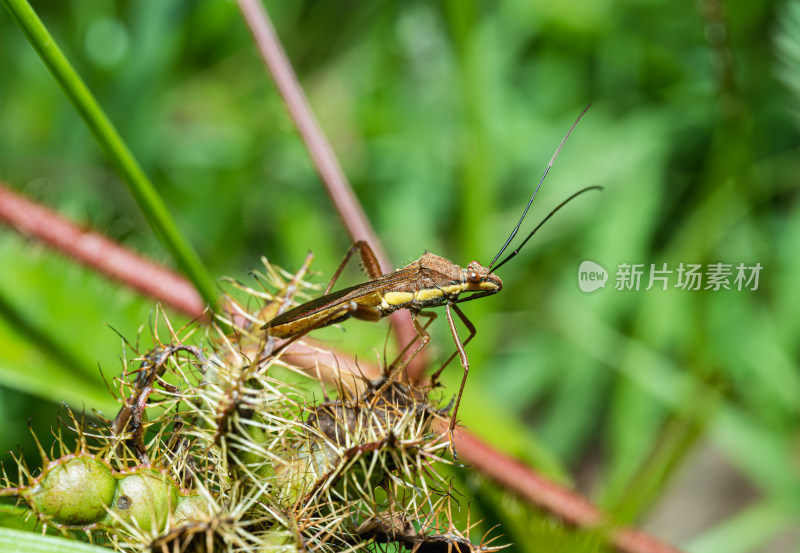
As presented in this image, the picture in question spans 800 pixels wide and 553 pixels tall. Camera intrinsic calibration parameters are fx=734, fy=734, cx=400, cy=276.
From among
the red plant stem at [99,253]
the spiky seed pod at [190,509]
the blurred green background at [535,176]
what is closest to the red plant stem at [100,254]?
the red plant stem at [99,253]

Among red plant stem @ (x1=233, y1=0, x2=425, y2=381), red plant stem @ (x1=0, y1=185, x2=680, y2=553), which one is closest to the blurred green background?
red plant stem @ (x1=233, y1=0, x2=425, y2=381)

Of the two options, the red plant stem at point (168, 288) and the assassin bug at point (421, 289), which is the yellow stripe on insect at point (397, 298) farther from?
the red plant stem at point (168, 288)

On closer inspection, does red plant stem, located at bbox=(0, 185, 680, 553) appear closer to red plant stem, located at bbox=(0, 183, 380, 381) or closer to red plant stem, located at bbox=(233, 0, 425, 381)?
red plant stem, located at bbox=(0, 183, 380, 381)

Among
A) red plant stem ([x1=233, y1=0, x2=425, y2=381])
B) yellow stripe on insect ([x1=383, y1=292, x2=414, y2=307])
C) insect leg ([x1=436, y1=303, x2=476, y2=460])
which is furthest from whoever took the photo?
red plant stem ([x1=233, y1=0, x2=425, y2=381])

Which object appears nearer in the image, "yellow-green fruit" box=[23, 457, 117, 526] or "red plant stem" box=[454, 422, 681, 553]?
"yellow-green fruit" box=[23, 457, 117, 526]

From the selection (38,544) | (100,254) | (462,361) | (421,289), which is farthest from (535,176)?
(38,544)

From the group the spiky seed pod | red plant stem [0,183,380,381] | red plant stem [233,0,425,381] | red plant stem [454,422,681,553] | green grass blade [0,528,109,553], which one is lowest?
green grass blade [0,528,109,553]
